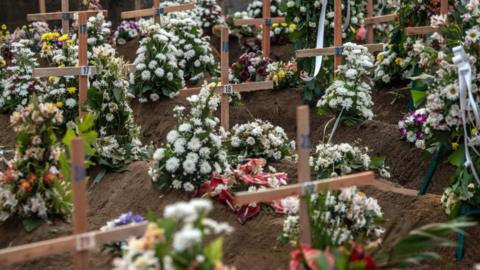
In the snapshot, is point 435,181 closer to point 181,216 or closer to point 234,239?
point 234,239

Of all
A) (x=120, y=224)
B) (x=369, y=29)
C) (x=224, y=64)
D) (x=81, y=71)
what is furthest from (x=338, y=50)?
(x=120, y=224)

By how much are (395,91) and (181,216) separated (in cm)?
684

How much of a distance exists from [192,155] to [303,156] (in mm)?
1937

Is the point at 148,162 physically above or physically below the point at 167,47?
below

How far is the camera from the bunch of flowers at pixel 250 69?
34.7ft

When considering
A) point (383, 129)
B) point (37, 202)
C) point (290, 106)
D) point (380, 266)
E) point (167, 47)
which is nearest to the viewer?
point (380, 266)

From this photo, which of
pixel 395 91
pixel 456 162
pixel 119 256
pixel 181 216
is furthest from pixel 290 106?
pixel 181 216

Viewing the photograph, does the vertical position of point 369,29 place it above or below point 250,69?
above

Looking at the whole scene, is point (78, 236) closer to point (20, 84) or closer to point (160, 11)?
point (20, 84)

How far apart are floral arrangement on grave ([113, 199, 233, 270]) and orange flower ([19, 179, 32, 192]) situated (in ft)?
7.49

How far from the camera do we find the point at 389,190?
6.81 meters

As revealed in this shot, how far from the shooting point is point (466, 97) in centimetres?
600

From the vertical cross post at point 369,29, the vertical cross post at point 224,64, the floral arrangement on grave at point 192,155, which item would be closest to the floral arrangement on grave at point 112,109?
the vertical cross post at point 224,64

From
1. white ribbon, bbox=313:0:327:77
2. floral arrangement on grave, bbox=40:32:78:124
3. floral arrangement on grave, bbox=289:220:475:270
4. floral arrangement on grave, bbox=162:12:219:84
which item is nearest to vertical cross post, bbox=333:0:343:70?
white ribbon, bbox=313:0:327:77
